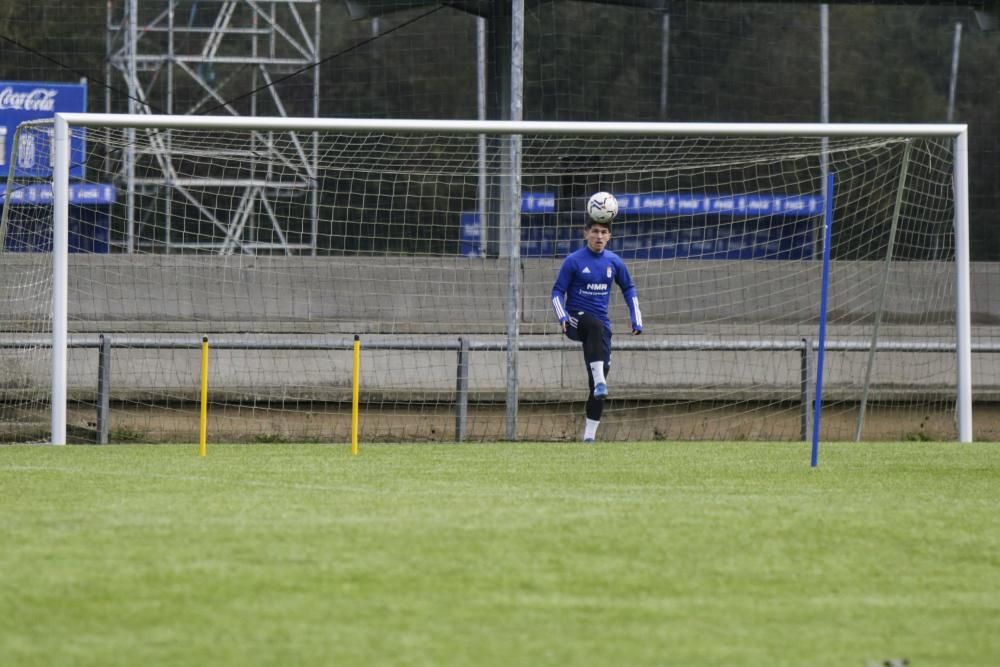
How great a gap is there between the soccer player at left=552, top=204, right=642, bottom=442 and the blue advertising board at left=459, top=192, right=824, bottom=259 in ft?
7.49

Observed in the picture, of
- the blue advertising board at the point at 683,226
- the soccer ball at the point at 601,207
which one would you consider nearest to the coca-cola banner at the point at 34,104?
the blue advertising board at the point at 683,226

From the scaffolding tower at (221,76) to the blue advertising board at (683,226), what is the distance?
2.89m

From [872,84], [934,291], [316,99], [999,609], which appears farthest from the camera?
[872,84]

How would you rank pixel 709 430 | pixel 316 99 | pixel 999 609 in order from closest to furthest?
1. pixel 999 609
2. pixel 709 430
3. pixel 316 99

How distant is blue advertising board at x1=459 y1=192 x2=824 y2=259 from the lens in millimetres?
13469

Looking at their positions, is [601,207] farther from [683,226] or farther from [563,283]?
[683,226]

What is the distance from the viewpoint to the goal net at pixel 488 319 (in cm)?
1159

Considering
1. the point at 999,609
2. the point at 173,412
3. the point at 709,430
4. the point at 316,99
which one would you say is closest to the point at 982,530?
the point at 999,609

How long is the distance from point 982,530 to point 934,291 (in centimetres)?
900

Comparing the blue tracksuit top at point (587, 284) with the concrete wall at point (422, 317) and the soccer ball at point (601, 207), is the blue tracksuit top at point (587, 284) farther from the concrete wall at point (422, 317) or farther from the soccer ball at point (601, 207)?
the concrete wall at point (422, 317)

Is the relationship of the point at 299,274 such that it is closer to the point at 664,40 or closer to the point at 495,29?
the point at 495,29

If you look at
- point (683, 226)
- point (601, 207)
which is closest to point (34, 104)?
point (683, 226)

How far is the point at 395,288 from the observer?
13.3 meters

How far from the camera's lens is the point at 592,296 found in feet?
34.8
